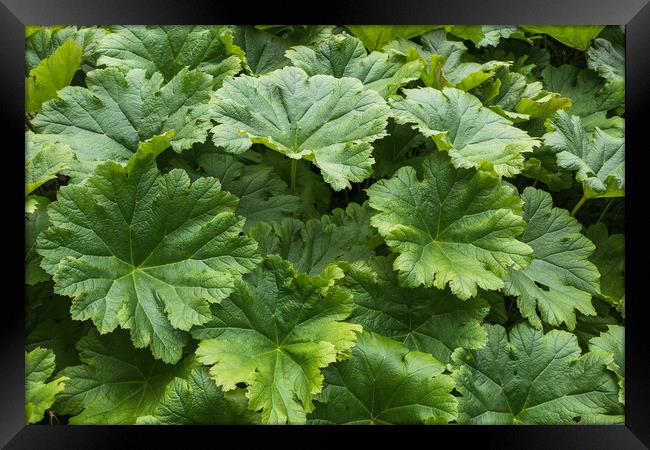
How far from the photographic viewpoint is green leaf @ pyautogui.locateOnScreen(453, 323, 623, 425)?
1.95 meters

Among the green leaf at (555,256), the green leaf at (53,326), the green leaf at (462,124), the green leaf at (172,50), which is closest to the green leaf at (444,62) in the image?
the green leaf at (462,124)

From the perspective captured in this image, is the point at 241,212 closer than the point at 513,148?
No

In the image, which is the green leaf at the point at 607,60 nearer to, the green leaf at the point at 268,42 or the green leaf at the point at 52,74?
the green leaf at the point at 268,42

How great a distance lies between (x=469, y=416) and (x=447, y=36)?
1.35 metres

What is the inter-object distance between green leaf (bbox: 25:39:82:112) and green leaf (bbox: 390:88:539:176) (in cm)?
105

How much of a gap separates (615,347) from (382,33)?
126cm

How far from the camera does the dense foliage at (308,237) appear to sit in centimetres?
184

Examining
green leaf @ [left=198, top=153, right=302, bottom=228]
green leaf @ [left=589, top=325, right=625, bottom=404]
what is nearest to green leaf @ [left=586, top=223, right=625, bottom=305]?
green leaf @ [left=589, top=325, right=625, bottom=404]

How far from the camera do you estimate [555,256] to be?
2193 millimetres

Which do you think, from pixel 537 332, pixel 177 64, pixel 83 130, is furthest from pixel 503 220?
pixel 83 130

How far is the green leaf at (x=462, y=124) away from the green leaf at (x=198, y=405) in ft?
3.21

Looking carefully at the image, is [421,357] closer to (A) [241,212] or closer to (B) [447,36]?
(A) [241,212]

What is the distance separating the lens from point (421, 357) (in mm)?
1903

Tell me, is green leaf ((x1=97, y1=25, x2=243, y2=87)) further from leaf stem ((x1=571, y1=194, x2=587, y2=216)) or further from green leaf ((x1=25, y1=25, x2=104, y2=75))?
leaf stem ((x1=571, y1=194, x2=587, y2=216))
